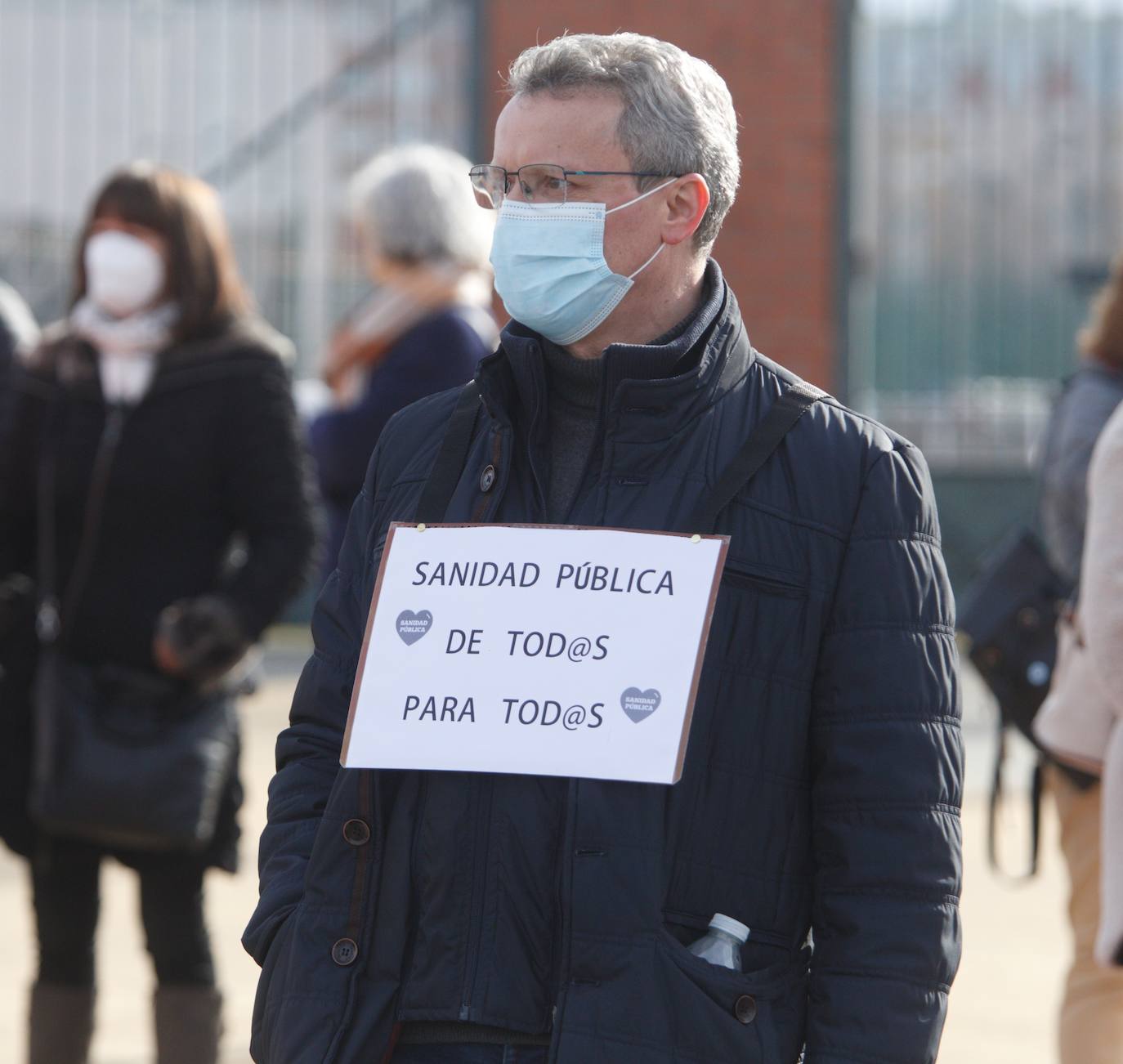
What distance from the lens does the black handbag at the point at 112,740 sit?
3.78 meters

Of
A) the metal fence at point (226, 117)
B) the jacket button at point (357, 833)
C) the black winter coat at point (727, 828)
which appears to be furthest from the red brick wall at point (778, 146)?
the jacket button at point (357, 833)

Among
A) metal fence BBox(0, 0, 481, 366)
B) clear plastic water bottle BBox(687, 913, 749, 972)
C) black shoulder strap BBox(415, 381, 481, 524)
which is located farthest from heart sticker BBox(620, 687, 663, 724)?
metal fence BBox(0, 0, 481, 366)

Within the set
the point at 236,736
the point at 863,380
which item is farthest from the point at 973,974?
the point at 863,380

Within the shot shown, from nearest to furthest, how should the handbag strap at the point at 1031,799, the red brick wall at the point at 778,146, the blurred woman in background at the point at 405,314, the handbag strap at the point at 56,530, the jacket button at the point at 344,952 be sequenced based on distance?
the jacket button at the point at 344,952
the handbag strap at the point at 56,530
the handbag strap at the point at 1031,799
the blurred woman in background at the point at 405,314
the red brick wall at the point at 778,146

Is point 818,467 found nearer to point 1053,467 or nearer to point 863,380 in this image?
point 1053,467

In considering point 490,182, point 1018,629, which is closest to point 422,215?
point 1018,629

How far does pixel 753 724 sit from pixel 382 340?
2429 millimetres

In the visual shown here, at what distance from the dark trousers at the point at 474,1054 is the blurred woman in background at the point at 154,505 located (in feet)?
6.04

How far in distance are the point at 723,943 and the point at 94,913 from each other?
7.46 ft

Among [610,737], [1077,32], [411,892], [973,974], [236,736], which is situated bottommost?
[973,974]

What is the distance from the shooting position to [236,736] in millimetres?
3984

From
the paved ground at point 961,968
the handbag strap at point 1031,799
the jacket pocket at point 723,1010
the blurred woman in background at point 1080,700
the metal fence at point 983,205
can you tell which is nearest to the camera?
the jacket pocket at point 723,1010

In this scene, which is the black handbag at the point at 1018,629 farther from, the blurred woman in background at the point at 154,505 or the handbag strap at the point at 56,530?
the handbag strap at the point at 56,530

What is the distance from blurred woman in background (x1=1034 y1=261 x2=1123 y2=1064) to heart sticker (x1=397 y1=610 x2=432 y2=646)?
1.54 metres
